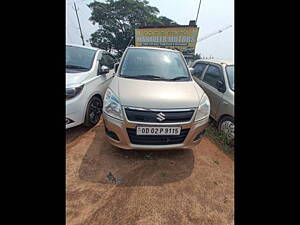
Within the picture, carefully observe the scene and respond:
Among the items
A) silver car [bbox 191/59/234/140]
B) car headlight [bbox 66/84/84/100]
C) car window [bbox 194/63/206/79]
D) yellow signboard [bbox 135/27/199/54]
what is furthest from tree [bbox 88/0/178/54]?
car headlight [bbox 66/84/84/100]

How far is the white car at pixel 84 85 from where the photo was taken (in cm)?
255

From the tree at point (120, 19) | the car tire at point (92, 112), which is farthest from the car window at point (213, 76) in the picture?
the tree at point (120, 19)

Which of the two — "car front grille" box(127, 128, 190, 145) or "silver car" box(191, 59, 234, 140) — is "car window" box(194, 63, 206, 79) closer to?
"silver car" box(191, 59, 234, 140)

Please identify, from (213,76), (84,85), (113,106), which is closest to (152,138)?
(113,106)

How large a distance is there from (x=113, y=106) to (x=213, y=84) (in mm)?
2531

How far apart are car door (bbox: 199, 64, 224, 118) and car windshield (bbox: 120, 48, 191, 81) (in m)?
0.85

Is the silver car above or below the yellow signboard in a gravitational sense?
below

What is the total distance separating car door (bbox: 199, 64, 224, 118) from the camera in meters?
3.25
